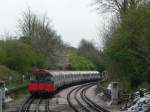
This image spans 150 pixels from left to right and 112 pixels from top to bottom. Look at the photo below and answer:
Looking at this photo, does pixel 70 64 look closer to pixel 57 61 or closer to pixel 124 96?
pixel 57 61

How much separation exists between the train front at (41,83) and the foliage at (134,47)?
22.3 ft

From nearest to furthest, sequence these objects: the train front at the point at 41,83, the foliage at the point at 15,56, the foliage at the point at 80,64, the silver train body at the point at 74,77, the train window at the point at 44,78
A: the train front at the point at 41,83 < the train window at the point at 44,78 < the silver train body at the point at 74,77 < the foliage at the point at 15,56 < the foliage at the point at 80,64

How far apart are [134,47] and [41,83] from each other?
11263mm

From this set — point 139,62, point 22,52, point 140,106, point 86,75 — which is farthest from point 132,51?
point 86,75

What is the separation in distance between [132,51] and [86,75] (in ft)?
171

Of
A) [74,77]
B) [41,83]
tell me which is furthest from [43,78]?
[74,77]

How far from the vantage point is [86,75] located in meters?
89.1

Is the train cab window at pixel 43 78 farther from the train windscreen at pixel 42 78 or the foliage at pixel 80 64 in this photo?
the foliage at pixel 80 64

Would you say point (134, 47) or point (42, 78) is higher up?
point (134, 47)

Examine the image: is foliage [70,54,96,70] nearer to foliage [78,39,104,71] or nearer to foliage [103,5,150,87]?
foliage [78,39,104,71]

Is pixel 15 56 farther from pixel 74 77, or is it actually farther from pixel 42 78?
pixel 42 78

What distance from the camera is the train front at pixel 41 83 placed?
4569 cm

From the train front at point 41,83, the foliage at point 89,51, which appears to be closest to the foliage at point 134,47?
the train front at point 41,83

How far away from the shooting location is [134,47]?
38.4 m
